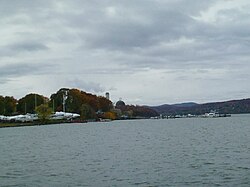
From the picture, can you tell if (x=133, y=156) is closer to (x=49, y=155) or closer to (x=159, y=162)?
(x=159, y=162)

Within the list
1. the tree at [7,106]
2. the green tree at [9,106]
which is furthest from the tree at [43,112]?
Result: the green tree at [9,106]

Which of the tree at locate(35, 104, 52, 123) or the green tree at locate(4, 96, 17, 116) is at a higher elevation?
the green tree at locate(4, 96, 17, 116)

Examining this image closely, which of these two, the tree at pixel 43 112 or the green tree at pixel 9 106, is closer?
the tree at pixel 43 112

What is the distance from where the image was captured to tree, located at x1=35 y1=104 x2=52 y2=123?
Answer: 168 meters

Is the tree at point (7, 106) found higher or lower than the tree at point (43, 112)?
higher

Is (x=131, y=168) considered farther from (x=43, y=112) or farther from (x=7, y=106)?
(x=7, y=106)

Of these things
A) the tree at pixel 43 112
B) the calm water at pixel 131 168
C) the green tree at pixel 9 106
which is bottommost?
the calm water at pixel 131 168

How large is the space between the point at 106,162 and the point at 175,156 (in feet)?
25.5

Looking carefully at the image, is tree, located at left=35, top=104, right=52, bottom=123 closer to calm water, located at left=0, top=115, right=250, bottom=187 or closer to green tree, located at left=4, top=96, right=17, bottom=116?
green tree, located at left=4, top=96, right=17, bottom=116

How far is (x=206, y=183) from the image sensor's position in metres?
28.7

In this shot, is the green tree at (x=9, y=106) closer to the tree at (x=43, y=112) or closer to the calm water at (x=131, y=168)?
the tree at (x=43, y=112)

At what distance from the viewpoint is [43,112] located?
168875mm

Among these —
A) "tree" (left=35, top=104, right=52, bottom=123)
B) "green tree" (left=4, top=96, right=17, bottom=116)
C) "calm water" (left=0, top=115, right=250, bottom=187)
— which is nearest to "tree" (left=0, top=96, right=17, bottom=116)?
"green tree" (left=4, top=96, right=17, bottom=116)

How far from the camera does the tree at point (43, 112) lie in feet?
550
